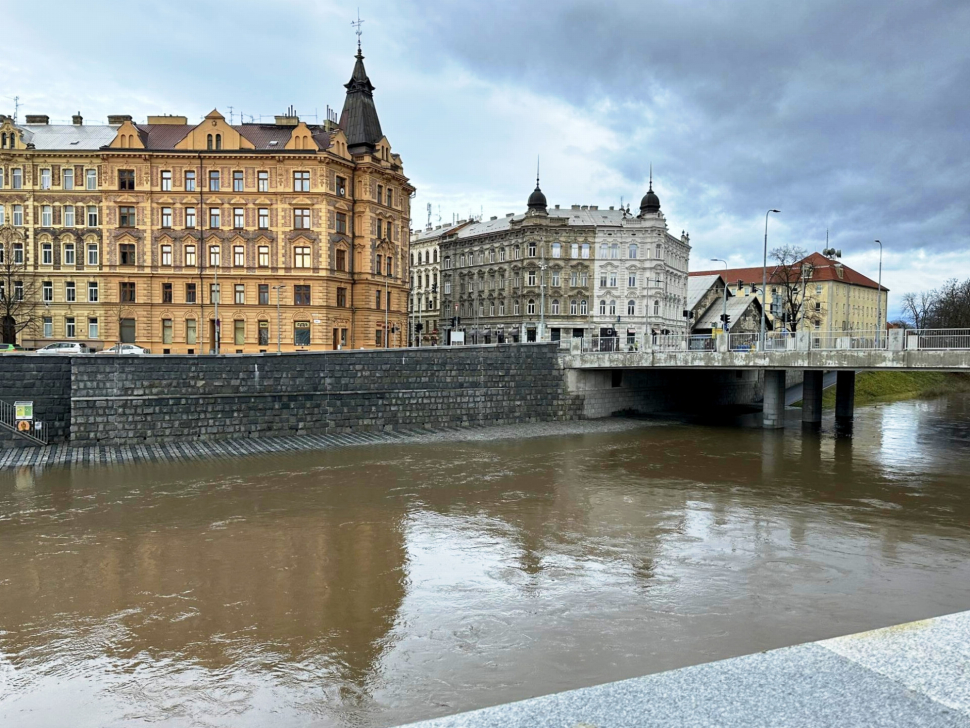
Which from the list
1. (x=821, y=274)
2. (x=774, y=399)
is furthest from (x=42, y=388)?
(x=821, y=274)

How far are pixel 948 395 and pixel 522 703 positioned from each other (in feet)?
284

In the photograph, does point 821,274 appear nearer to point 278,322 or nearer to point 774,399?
point 774,399

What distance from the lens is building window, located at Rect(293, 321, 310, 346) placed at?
5534 cm

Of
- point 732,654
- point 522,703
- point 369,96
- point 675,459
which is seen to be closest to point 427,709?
point 522,703

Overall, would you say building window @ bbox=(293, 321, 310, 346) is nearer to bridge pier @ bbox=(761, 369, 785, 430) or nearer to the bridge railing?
bridge pier @ bbox=(761, 369, 785, 430)

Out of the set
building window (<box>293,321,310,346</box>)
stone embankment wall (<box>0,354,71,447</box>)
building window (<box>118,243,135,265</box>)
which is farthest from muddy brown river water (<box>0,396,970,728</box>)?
building window (<box>118,243,135,265</box>)

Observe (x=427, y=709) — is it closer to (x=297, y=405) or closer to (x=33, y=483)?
(x=33, y=483)

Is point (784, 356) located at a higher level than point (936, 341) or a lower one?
lower

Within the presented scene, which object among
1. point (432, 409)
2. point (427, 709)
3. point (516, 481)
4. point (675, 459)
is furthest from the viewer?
point (432, 409)

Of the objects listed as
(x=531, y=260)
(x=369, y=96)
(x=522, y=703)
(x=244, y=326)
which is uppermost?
(x=369, y=96)

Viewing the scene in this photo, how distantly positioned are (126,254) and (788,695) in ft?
189

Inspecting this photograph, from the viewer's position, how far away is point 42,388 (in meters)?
34.0

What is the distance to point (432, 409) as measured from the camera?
4356cm

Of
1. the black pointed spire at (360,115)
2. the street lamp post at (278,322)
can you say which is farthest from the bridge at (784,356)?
the black pointed spire at (360,115)
